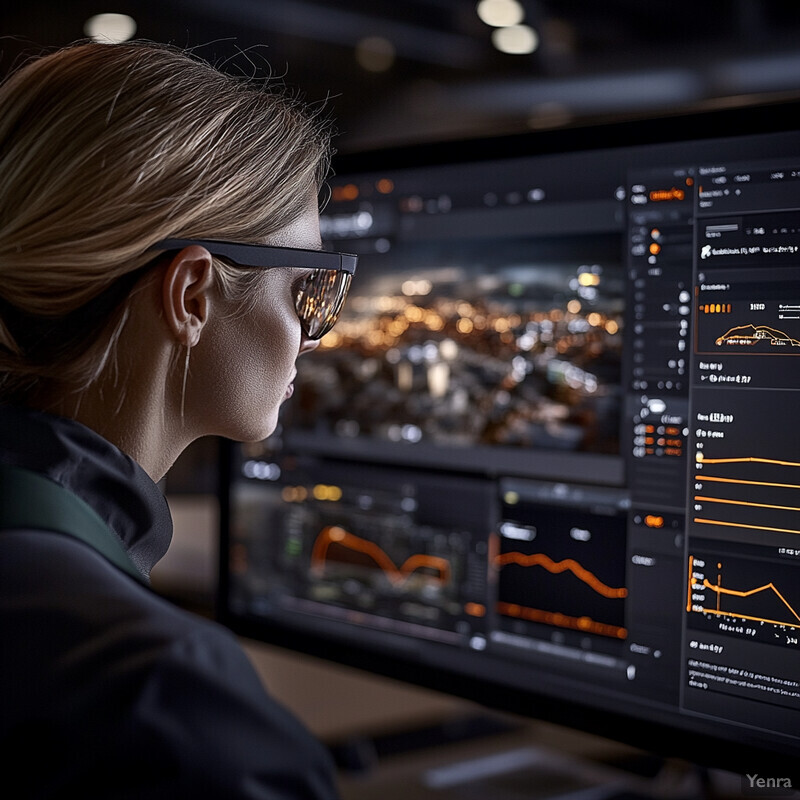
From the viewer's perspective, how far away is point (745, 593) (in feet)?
2.11

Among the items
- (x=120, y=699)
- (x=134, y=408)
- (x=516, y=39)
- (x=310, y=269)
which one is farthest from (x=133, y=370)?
(x=516, y=39)

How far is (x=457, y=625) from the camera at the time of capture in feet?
2.73

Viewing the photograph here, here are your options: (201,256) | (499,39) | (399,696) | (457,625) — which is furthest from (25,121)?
(499,39)

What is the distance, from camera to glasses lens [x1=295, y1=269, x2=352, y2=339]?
2.18ft

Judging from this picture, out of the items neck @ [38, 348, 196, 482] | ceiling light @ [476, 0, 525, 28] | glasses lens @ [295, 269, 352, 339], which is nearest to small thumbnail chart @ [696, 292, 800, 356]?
glasses lens @ [295, 269, 352, 339]

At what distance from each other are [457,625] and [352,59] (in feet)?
5.15

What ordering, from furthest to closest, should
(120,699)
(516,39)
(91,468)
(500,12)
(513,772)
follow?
(516,39) → (500,12) → (513,772) → (91,468) → (120,699)

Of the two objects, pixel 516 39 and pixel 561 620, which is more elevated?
pixel 516 39

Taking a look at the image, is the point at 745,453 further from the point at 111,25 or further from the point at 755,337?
the point at 111,25

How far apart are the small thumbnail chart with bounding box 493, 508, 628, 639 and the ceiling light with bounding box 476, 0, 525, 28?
132cm

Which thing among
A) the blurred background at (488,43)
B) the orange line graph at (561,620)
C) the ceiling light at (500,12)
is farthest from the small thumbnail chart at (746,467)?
the ceiling light at (500,12)

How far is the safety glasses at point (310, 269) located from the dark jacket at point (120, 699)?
23 centimetres

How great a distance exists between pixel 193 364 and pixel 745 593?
425mm

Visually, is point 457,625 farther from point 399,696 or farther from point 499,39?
point 499,39
